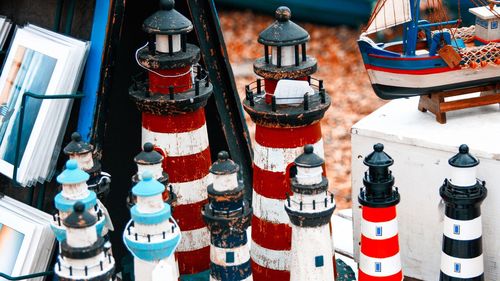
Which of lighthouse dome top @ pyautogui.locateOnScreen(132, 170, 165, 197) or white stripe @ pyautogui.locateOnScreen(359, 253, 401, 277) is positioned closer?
A: lighthouse dome top @ pyautogui.locateOnScreen(132, 170, 165, 197)

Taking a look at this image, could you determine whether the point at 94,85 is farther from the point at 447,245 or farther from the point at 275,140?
the point at 447,245

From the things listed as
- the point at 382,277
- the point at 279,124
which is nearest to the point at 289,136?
the point at 279,124

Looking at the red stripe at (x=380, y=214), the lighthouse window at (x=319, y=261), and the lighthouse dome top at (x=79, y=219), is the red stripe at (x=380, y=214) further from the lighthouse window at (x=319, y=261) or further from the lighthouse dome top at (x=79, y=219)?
the lighthouse dome top at (x=79, y=219)

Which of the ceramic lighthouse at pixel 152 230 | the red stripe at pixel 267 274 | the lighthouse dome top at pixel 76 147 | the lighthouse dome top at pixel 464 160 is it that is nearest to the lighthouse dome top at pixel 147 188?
the ceramic lighthouse at pixel 152 230

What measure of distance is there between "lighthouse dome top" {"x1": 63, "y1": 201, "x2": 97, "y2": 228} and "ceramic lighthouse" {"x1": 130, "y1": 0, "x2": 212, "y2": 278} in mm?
1082

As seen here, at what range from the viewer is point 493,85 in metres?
5.12

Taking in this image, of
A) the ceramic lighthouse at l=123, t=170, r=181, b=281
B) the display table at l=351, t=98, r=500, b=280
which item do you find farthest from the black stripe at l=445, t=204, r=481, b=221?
the ceramic lighthouse at l=123, t=170, r=181, b=281

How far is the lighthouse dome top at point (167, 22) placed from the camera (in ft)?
15.5

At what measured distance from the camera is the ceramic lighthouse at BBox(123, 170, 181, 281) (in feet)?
12.8

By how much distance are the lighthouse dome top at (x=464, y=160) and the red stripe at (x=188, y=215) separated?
3.69 ft

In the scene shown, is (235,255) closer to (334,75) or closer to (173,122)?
(173,122)

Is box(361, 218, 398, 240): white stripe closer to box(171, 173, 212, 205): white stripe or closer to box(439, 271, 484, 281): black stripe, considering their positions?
box(439, 271, 484, 281): black stripe

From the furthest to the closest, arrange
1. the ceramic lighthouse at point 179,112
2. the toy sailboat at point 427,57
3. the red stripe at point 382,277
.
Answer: the toy sailboat at point 427,57, the ceramic lighthouse at point 179,112, the red stripe at point 382,277

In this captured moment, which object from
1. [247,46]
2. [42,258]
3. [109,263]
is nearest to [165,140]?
[42,258]
